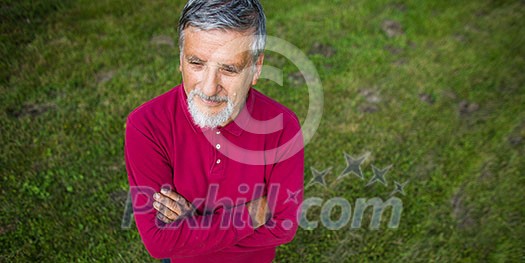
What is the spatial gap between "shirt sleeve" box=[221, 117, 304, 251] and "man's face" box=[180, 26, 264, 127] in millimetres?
340

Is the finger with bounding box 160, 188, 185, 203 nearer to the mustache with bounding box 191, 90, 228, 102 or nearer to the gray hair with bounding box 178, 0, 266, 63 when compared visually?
the mustache with bounding box 191, 90, 228, 102

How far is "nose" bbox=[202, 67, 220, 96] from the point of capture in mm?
2057

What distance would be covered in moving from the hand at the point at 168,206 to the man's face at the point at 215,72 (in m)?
0.41

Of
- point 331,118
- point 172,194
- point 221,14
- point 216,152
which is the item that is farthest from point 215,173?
point 331,118

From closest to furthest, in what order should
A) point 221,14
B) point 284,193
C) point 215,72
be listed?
point 221,14 < point 215,72 < point 284,193

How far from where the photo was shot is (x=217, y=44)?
1986mm

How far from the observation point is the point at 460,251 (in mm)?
3809

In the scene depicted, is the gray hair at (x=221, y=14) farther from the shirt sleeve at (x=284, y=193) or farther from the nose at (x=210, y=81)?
the shirt sleeve at (x=284, y=193)

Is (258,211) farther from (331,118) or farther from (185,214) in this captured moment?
(331,118)

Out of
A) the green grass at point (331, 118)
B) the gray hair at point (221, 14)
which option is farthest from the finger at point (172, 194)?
the green grass at point (331, 118)

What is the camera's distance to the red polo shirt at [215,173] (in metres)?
2.19

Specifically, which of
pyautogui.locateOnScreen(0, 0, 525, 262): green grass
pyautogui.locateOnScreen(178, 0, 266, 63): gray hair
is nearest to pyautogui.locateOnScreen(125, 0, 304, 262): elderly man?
pyautogui.locateOnScreen(178, 0, 266, 63): gray hair

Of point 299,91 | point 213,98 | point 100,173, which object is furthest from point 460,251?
point 100,173

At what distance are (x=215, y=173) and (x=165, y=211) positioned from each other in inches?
12.4
